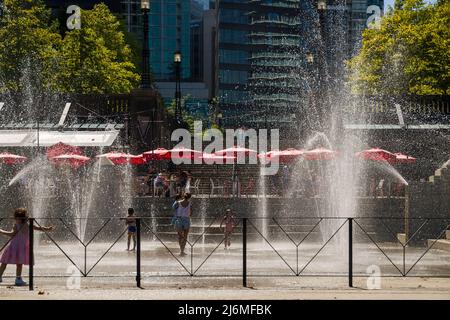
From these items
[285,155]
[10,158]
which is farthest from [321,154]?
[10,158]

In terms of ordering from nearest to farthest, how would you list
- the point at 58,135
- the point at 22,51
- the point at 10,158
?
the point at 10,158 → the point at 58,135 → the point at 22,51

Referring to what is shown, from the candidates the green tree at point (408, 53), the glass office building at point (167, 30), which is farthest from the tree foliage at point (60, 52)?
the glass office building at point (167, 30)

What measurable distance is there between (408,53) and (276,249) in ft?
93.3

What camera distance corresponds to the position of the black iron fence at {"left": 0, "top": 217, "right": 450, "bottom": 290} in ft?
53.5

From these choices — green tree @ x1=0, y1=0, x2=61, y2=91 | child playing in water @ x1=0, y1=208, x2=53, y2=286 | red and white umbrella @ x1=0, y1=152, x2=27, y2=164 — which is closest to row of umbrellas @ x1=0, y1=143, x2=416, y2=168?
red and white umbrella @ x1=0, y1=152, x2=27, y2=164

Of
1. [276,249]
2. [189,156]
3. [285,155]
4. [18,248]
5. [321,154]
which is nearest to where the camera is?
[18,248]

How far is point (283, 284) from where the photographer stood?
50.3ft

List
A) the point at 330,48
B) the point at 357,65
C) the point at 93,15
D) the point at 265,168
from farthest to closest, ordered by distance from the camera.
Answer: the point at 330,48
the point at 93,15
the point at 357,65
the point at 265,168

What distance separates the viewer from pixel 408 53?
49938mm

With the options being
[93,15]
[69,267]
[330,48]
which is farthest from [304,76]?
[69,267]

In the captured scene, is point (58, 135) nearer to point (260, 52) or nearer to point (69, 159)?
point (69, 159)

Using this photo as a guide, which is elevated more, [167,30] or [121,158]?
[167,30]
